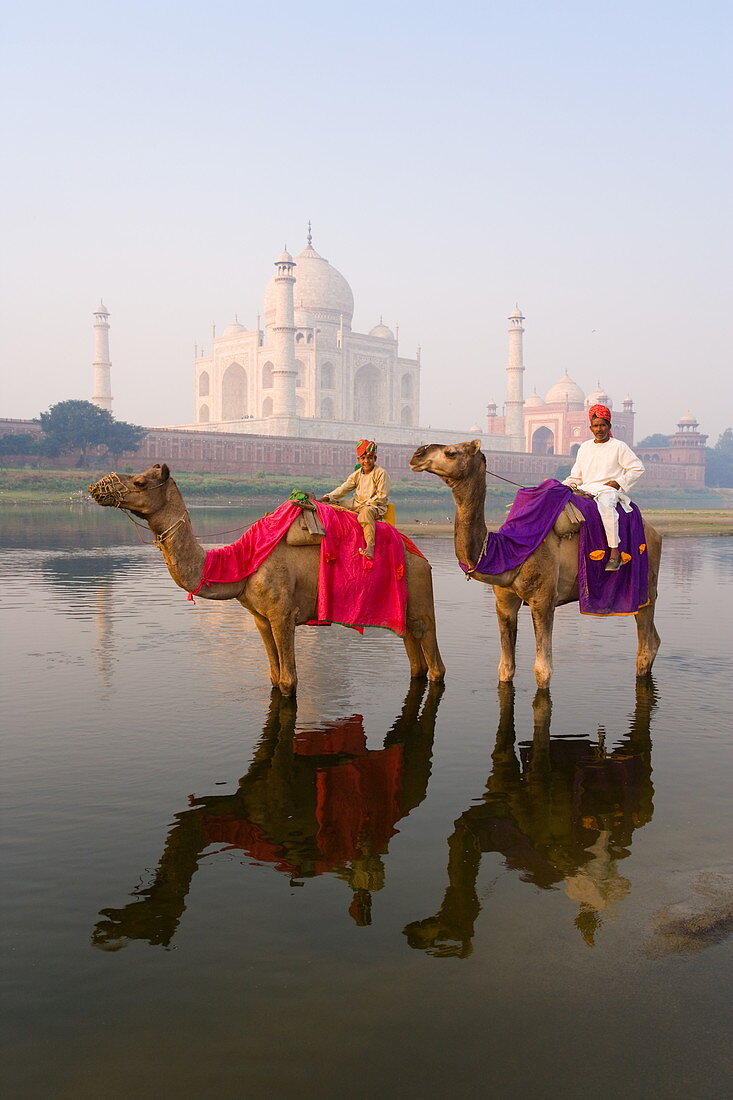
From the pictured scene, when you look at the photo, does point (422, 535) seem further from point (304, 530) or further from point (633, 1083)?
point (633, 1083)

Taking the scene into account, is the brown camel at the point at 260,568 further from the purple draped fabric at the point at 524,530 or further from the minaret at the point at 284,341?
the minaret at the point at 284,341

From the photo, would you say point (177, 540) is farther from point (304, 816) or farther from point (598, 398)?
point (598, 398)

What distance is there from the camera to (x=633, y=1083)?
6.59 feet

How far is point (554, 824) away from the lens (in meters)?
3.46

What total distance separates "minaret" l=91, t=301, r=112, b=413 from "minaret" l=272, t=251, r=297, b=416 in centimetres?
1081

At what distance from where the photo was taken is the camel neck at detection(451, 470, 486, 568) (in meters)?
4.86

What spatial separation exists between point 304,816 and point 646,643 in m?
3.22

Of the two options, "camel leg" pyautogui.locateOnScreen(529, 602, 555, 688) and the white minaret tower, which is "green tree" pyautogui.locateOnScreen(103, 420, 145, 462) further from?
"camel leg" pyautogui.locateOnScreen(529, 602, 555, 688)

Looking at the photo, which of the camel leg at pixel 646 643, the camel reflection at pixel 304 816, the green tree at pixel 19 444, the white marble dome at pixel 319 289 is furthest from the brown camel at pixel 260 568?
the white marble dome at pixel 319 289

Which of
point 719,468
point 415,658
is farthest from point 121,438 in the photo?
point 719,468

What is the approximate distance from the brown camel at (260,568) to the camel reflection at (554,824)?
4.35ft

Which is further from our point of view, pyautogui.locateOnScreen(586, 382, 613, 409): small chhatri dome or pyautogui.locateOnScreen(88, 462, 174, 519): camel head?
pyautogui.locateOnScreen(586, 382, 613, 409): small chhatri dome

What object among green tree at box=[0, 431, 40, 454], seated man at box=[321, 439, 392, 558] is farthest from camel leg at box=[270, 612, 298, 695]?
green tree at box=[0, 431, 40, 454]

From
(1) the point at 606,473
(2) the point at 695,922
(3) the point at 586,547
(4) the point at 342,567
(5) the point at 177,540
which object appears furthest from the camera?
(1) the point at 606,473
